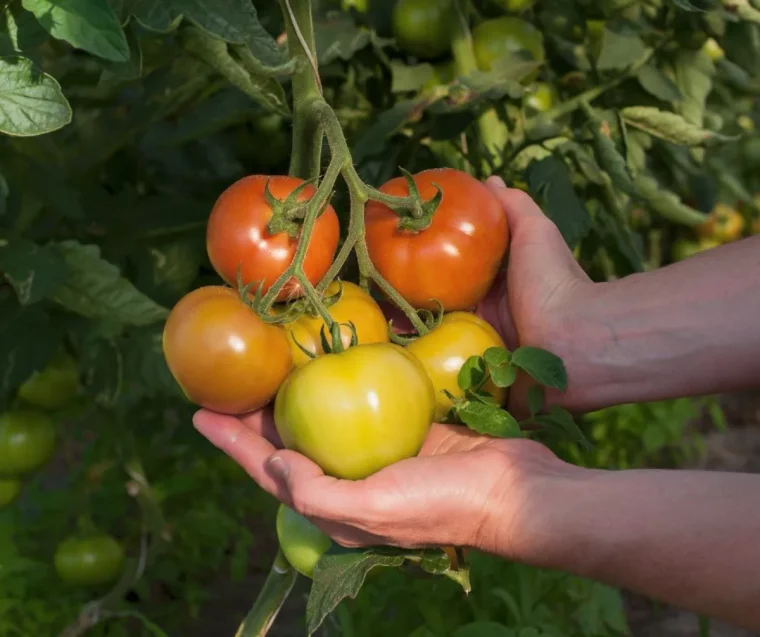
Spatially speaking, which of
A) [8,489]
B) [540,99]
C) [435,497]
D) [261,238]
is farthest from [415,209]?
[8,489]

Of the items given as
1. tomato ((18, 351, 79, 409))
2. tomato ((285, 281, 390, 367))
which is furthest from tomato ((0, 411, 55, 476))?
tomato ((285, 281, 390, 367))

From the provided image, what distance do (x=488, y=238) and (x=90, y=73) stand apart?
52cm

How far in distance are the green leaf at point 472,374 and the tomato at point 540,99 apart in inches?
16.5

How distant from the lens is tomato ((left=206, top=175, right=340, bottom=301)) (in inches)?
29.6

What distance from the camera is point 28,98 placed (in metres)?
0.55

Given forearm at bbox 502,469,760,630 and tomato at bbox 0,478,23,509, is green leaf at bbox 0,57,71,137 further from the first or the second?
tomato at bbox 0,478,23,509

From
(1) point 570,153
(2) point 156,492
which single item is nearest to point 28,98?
(1) point 570,153

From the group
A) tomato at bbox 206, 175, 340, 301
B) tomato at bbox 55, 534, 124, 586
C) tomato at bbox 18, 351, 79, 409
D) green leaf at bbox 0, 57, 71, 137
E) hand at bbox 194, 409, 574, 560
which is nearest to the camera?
green leaf at bbox 0, 57, 71, 137

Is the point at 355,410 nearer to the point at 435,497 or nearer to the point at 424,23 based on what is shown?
the point at 435,497

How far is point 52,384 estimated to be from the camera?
1.06 meters

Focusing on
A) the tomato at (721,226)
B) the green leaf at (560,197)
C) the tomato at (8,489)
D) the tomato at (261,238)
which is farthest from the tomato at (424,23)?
the tomato at (721,226)

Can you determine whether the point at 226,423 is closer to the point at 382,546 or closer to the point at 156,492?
the point at 382,546

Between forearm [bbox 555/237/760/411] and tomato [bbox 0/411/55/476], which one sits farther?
tomato [bbox 0/411/55/476]

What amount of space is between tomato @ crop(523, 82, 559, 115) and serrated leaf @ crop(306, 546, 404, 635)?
0.62 metres
